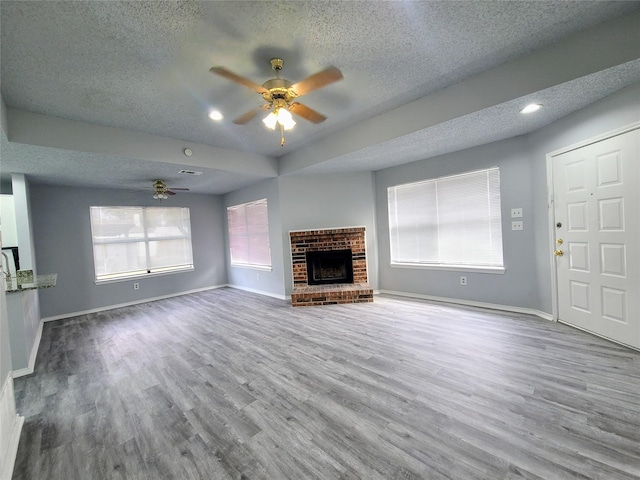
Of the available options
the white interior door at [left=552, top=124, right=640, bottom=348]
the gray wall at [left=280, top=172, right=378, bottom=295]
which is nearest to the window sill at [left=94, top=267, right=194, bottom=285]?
the gray wall at [left=280, top=172, right=378, bottom=295]

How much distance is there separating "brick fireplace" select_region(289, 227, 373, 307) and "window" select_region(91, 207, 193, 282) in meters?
2.96

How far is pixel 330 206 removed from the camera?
5.04m

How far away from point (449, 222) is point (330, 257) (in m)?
2.19

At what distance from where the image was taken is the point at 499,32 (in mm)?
1949

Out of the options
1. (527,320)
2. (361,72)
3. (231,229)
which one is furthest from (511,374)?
(231,229)

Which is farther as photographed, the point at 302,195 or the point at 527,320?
the point at 302,195

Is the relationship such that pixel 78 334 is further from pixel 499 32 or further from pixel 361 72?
pixel 499 32

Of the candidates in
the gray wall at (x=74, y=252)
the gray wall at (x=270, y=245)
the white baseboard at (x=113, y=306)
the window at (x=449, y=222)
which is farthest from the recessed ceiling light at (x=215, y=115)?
the white baseboard at (x=113, y=306)

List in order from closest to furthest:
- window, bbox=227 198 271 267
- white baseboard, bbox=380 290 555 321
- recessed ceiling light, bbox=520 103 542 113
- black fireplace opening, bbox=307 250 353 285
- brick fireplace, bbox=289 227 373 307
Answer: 1. recessed ceiling light, bbox=520 103 542 113
2. white baseboard, bbox=380 290 555 321
3. brick fireplace, bbox=289 227 373 307
4. black fireplace opening, bbox=307 250 353 285
5. window, bbox=227 198 271 267

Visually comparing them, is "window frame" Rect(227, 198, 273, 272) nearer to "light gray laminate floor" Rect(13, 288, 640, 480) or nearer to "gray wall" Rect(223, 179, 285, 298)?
"gray wall" Rect(223, 179, 285, 298)

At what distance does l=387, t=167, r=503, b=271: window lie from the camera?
3.81 metres

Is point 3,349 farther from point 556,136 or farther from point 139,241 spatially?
point 556,136

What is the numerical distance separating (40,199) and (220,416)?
5200mm

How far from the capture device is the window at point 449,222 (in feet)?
12.5
